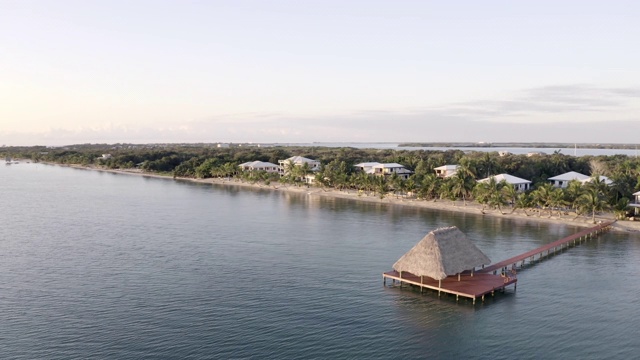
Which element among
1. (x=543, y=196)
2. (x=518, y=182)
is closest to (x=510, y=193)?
(x=543, y=196)

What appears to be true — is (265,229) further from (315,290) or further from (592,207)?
(592,207)

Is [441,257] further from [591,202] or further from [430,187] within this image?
[430,187]

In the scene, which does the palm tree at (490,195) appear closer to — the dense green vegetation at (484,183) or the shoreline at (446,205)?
the dense green vegetation at (484,183)

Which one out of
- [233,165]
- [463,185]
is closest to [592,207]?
[463,185]

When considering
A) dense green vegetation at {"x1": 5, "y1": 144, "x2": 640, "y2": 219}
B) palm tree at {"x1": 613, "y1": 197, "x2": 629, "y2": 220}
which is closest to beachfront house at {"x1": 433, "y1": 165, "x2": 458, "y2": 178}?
dense green vegetation at {"x1": 5, "y1": 144, "x2": 640, "y2": 219}

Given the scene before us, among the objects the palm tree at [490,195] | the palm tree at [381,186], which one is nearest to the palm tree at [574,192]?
the palm tree at [490,195]

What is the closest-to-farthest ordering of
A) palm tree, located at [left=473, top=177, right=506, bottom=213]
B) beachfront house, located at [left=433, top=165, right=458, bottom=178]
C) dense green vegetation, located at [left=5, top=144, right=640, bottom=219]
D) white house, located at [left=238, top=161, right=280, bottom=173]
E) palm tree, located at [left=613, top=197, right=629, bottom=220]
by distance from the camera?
palm tree, located at [left=613, top=197, right=629, bottom=220], dense green vegetation, located at [left=5, top=144, right=640, bottom=219], palm tree, located at [left=473, top=177, right=506, bottom=213], beachfront house, located at [left=433, top=165, right=458, bottom=178], white house, located at [left=238, top=161, right=280, bottom=173]

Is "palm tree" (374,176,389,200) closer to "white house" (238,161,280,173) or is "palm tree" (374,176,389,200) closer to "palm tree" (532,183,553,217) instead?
"palm tree" (532,183,553,217)

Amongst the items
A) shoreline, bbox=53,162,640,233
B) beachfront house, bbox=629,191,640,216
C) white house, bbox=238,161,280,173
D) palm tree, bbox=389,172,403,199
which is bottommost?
shoreline, bbox=53,162,640,233
